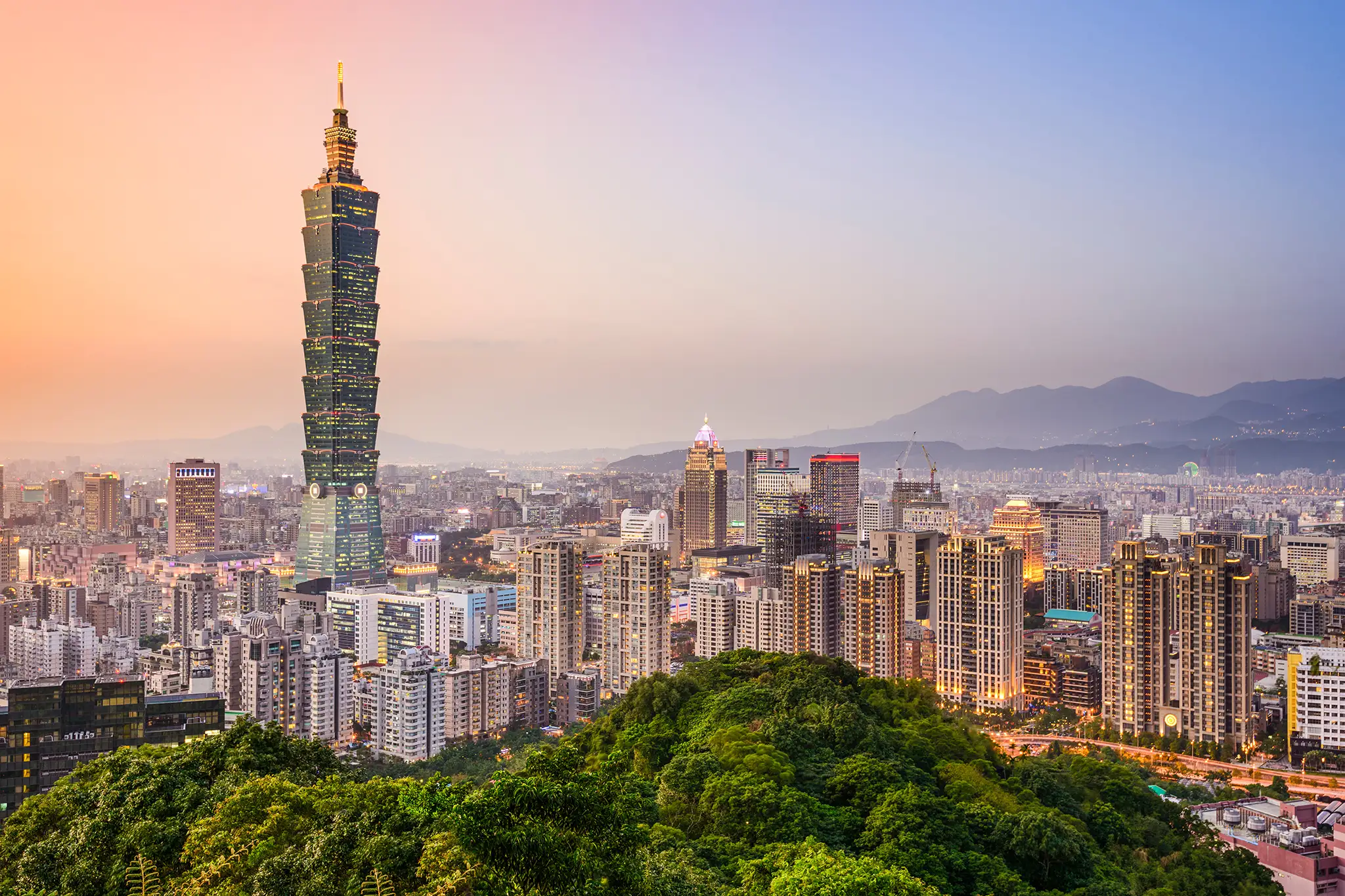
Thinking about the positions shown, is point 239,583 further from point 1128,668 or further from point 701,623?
point 1128,668

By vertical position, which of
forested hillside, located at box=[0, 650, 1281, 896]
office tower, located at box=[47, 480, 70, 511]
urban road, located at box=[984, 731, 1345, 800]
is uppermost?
office tower, located at box=[47, 480, 70, 511]

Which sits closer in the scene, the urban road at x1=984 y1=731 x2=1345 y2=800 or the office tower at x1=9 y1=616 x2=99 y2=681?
the urban road at x1=984 y1=731 x2=1345 y2=800

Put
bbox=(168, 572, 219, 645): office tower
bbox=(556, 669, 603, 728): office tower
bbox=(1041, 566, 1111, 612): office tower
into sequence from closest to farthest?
1. bbox=(556, 669, 603, 728): office tower
2. bbox=(168, 572, 219, 645): office tower
3. bbox=(1041, 566, 1111, 612): office tower

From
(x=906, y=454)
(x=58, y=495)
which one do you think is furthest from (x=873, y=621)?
(x=906, y=454)

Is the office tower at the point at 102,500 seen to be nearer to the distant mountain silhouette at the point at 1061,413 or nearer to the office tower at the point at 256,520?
the office tower at the point at 256,520

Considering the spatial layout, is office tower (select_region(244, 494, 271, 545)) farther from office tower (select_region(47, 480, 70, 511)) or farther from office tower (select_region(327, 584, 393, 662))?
office tower (select_region(327, 584, 393, 662))

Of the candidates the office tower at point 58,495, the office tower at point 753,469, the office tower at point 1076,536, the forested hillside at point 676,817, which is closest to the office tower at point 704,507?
the office tower at point 753,469

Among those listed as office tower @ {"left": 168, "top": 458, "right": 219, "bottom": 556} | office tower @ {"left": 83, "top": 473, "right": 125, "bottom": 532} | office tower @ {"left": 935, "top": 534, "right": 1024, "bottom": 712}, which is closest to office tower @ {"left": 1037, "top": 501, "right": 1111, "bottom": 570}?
office tower @ {"left": 935, "top": 534, "right": 1024, "bottom": 712}

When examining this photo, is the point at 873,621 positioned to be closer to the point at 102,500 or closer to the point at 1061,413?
the point at 102,500
